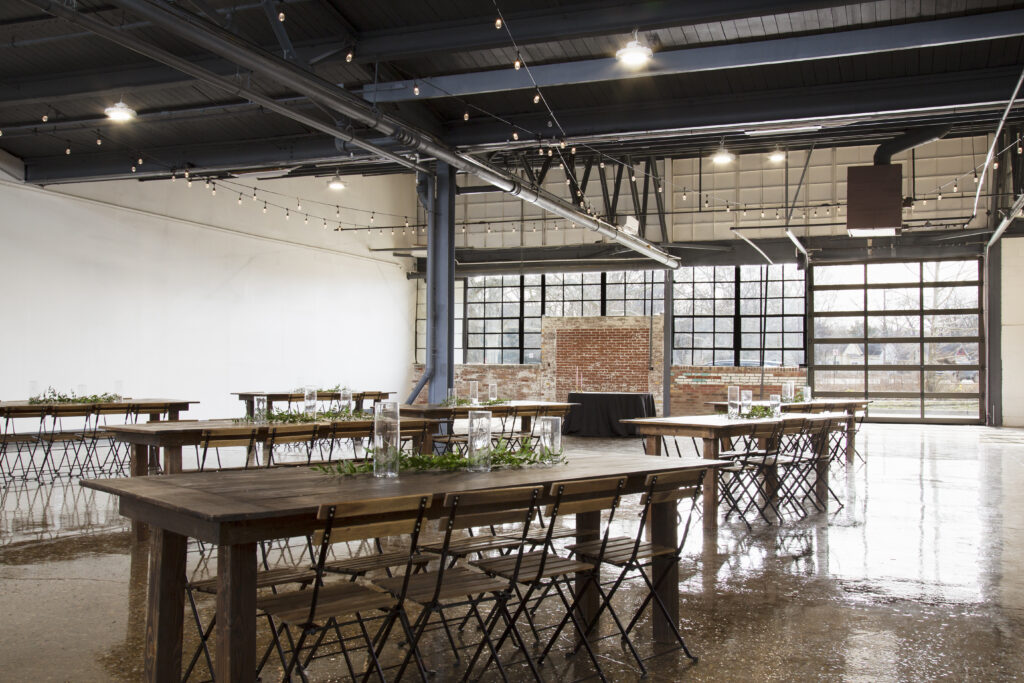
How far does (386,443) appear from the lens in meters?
3.49

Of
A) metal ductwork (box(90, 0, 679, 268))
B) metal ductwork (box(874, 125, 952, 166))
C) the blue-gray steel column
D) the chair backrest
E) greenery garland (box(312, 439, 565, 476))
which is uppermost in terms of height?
metal ductwork (box(874, 125, 952, 166))

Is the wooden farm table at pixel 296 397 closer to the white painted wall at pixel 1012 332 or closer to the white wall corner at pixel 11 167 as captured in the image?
the white wall corner at pixel 11 167

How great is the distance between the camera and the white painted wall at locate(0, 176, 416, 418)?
1241cm

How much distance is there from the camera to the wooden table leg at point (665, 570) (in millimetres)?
3789

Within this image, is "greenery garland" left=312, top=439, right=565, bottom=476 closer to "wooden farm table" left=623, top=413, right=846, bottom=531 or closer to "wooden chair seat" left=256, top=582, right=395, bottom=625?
"wooden chair seat" left=256, top=582, right=395, bottom=625

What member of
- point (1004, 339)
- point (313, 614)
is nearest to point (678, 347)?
point (1004, 339)

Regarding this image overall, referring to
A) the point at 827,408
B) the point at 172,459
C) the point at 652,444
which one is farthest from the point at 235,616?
the point at 827,408

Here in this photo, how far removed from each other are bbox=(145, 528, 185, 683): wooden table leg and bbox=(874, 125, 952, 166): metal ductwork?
963 centimetres

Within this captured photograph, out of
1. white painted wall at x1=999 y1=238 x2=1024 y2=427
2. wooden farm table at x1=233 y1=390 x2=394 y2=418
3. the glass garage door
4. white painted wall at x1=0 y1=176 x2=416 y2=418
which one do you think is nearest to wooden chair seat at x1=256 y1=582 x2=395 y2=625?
wooden farm table at x1=233 y1=390 x2=394 y2=418

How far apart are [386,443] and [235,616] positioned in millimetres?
1059

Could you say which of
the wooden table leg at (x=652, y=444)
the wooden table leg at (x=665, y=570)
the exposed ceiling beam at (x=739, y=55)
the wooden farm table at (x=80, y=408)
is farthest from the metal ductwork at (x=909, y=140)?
the wooden farm table at (x=80, y=408)

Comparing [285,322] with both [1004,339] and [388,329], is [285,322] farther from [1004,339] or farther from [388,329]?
[1004,339]

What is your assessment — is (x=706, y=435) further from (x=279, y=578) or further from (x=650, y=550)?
(x=279, y=578)

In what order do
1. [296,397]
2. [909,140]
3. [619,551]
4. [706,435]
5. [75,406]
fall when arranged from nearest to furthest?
[619,551], [706,435], [75,406], [909,140], [296,397]
